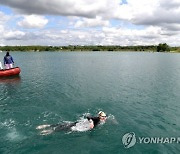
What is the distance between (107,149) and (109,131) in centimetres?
284

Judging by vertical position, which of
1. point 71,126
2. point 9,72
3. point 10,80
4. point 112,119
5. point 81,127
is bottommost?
point 112,119

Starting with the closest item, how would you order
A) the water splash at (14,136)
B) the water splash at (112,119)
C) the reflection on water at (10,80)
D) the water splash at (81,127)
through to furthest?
the water splash at (14,136) → the water splash at (81,127) → the water splash at (112,119) → the reflection on water at (10,80)

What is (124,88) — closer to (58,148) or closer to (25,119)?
(25,119)

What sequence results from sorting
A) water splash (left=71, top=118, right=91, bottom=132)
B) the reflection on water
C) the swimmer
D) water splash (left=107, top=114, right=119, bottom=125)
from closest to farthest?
1. the swimmer
2. water splash (left=71, top=118, right=91, bottom=132)
3. water splash (left=107, top=114, right=119, bottom=125)
4. the reflection on water

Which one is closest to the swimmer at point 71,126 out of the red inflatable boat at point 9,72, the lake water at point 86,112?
the lake water at point 86,112

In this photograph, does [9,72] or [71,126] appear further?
[9,72]

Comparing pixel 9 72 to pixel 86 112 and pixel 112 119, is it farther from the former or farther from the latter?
pixel 112 119

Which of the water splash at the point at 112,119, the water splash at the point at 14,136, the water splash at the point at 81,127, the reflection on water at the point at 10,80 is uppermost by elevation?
the reflection on water at the point at 10,80

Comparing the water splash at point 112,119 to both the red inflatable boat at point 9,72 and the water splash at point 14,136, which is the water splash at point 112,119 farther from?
the red inflatable boat at point 9,72

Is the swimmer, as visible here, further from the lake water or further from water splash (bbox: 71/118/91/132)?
the lake water

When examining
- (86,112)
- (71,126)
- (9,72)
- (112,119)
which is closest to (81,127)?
(71,126)

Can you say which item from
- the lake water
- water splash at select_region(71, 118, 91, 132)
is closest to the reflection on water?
the lake water

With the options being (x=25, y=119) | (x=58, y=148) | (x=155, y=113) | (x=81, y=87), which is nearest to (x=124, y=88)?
(x=81, y=87)

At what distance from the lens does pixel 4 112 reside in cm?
2314
